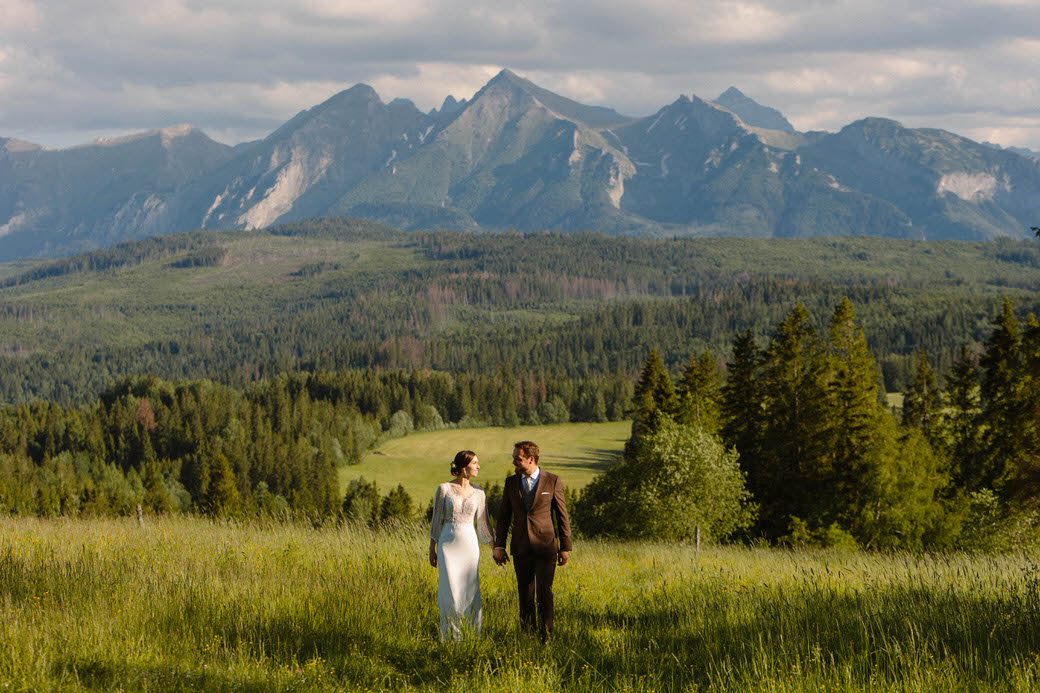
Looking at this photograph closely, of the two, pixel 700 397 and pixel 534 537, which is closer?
pixel 534 537

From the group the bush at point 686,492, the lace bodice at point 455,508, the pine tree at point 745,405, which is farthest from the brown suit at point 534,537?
the pine tree at point 745,405

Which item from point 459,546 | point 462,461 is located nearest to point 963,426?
point 462,461

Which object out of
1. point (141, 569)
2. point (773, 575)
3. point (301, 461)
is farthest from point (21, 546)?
point (301, 461)

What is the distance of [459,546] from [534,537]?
93cm

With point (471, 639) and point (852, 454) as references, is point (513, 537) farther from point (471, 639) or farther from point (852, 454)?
point (852, 454)

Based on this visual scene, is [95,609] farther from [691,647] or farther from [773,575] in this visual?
[773,575]

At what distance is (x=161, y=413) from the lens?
15875cm

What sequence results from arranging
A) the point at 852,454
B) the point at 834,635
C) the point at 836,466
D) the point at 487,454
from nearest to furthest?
the point at 834,635, the point at 852,454, the point at 836,466, the point at 487,454

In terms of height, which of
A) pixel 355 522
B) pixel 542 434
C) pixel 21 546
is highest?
pixel 21 546

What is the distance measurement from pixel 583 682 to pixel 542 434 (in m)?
153

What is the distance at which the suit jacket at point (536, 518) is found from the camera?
1021 cm

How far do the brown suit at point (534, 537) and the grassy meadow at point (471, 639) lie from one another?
44 centimetres

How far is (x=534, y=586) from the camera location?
33.7 ft

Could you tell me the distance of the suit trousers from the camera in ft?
32.8
